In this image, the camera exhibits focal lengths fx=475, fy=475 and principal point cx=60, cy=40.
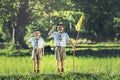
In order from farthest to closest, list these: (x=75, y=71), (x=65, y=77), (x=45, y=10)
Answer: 1. (x=45, y=10)
2. (x=75, y=71)
3. (x=65, y=77)

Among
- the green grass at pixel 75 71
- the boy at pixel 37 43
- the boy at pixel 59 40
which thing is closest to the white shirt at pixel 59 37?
the boy at pixel 59 40

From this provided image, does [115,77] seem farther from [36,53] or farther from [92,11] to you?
[92,11]

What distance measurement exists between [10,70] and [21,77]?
2.54 metres

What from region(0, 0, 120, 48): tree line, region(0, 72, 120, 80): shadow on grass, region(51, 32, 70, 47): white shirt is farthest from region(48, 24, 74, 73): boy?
region(0, 0, 120, 48): tree line

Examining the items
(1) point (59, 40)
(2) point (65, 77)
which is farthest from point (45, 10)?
(2) point (65, 77)

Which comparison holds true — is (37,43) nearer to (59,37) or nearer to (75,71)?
(59,37)

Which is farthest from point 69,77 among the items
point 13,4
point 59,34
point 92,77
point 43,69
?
point 13,4

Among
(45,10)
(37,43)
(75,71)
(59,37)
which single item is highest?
(45,10)

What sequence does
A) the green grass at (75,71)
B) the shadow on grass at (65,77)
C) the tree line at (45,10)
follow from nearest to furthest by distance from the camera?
the shadow on grass at (65,77)
the green grass at (75,71)
the tree line at (45,10)

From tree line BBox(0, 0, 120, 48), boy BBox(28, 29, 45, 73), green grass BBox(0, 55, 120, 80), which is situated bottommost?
green grass BBox(0, 55, 120, 80)

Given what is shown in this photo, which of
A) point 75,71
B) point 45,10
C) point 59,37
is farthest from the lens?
point 45,10

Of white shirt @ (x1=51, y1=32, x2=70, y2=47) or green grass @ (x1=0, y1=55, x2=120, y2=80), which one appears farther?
white shirt @ (x1=51, y1=32, x2=70, y2=47)

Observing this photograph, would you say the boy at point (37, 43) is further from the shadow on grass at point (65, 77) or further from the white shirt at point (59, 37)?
the shadow on grass at point (65, 77)

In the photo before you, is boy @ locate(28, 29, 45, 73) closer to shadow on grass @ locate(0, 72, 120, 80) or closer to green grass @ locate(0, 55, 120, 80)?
green grass @ locate(0, 55, 120, 80)
